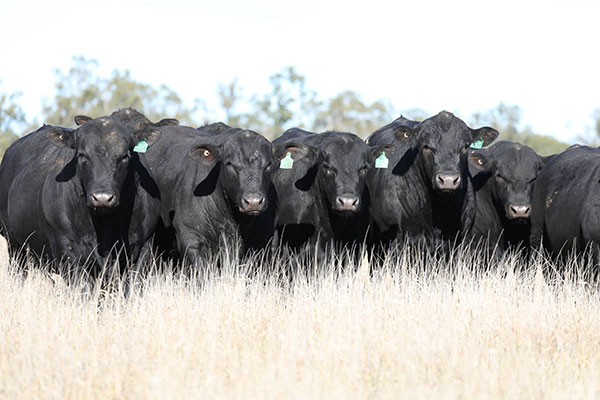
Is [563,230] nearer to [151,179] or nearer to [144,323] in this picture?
[151,179]

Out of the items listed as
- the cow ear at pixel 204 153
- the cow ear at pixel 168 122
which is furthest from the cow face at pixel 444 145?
the cow ear at pixel 168 122

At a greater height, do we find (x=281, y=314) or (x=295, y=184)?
(x=295, y=184)

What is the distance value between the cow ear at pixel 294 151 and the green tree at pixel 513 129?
146 feet

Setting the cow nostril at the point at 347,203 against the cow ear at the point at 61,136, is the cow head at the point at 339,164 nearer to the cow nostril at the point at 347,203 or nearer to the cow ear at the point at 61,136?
the cow nostril at the point at 347,203

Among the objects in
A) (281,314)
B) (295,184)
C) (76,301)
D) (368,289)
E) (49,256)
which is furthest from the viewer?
(295,184)

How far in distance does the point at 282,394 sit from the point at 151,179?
415 cm

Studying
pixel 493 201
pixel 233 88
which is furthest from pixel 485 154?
pixel 233 88

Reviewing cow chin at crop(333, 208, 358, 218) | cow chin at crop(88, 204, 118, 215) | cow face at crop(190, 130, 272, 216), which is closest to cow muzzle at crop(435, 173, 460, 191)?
cow chin at crop(333, 208, 358, 218)

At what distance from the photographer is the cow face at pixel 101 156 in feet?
24.6

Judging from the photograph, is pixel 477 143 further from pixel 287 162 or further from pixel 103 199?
pixel 103 199

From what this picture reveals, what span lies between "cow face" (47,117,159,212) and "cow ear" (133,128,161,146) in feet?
→ 0.30

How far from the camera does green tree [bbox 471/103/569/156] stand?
53000 mm

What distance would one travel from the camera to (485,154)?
10.8m

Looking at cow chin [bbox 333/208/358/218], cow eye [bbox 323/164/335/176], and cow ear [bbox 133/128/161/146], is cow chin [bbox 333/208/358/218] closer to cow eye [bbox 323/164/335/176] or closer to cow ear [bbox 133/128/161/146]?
cow eye [bbox 323/164/335/176]
